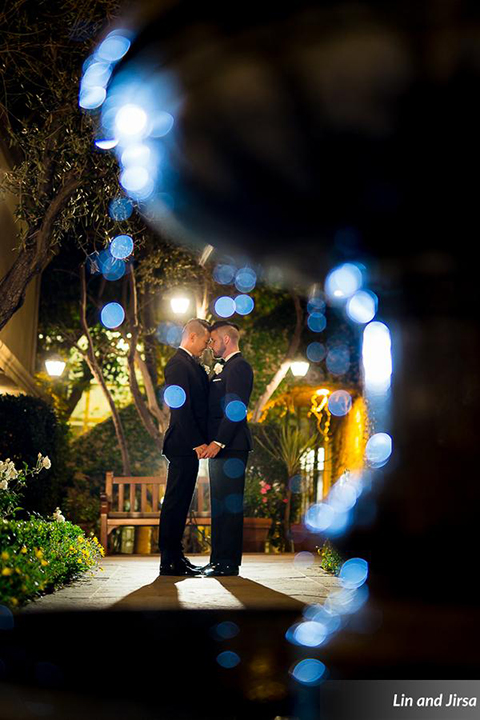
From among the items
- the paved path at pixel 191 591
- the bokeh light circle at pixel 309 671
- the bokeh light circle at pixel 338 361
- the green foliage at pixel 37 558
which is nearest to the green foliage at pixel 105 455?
the bokeh light circle at pixel 338 361

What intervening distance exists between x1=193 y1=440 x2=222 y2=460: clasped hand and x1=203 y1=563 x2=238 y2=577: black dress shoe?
82cm

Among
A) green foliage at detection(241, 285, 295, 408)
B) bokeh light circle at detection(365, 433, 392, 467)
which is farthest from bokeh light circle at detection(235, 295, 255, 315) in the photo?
bokeh light circle at detection(365, 433, 392, 467)

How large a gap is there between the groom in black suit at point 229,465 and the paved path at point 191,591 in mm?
241

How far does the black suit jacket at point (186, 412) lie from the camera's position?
20.8 feet

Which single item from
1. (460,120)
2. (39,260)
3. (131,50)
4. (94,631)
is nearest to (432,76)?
(460,120)

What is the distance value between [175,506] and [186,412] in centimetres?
71

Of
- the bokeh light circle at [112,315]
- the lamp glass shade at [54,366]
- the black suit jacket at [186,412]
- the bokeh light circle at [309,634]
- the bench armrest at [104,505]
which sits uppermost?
the bokeh light circle at [112,315]

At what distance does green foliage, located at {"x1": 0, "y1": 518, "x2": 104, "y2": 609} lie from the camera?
4348 millimetres

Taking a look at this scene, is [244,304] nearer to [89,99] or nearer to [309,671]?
[89,99]

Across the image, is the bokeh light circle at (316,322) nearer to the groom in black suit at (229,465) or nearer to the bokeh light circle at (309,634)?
the groom in black suit at (229,465)

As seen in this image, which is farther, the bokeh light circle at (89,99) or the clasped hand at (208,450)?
the bokeh light circle at (89,99)

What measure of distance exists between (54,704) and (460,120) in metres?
2.86

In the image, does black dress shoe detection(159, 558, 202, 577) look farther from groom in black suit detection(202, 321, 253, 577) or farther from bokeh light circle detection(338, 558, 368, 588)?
bokeh light circle detection(338, 558, 368, 588)

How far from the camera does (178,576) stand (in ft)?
20.4
